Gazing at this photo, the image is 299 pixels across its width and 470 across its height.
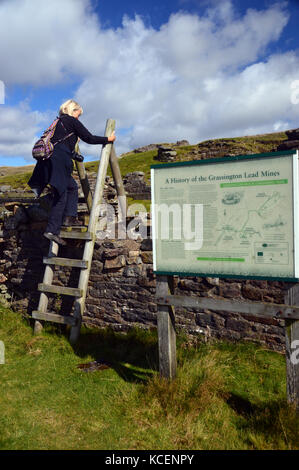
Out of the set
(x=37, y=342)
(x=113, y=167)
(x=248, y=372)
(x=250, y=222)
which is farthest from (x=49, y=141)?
(x=248, y=372)

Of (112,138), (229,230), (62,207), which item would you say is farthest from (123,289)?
(229,230)

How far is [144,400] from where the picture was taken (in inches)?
147

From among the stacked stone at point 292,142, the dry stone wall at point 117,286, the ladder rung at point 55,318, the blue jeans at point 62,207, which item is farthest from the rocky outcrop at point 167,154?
the ladder rung at point 55,318

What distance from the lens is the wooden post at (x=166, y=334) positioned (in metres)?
3.98

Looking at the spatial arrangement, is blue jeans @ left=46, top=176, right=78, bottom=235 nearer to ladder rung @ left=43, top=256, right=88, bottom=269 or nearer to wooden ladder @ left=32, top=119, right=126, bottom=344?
wooden ladder @ left=32, top=119, right=126, bottom=344

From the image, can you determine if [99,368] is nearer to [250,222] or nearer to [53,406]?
[53,406]

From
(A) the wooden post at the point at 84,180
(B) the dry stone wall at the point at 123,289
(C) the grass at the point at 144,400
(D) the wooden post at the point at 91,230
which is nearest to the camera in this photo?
(C) the grass at the point at 144,400

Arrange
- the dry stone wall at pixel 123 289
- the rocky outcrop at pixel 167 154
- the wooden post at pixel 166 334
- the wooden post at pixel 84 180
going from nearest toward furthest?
the wooden post at pixel 166 334 < the dry stone wall at pixel 123 289 < the wooden post at pixel 84 180 < the rocky outcrop at pixel 167 154

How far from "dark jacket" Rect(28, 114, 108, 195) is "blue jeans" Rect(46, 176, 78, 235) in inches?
6.1

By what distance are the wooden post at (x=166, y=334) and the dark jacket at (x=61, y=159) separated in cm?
266

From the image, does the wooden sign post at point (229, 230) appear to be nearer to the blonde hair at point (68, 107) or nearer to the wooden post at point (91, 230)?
the wooden post at point (91, 230)

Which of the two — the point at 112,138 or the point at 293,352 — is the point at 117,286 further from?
the point at 293,352

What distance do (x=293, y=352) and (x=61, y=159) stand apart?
13.9ft

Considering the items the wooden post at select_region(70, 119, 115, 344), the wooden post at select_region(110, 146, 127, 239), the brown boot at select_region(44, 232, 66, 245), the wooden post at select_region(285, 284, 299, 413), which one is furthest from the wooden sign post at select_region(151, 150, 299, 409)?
the brown boot at select_region(44, 232, 66, 245)
